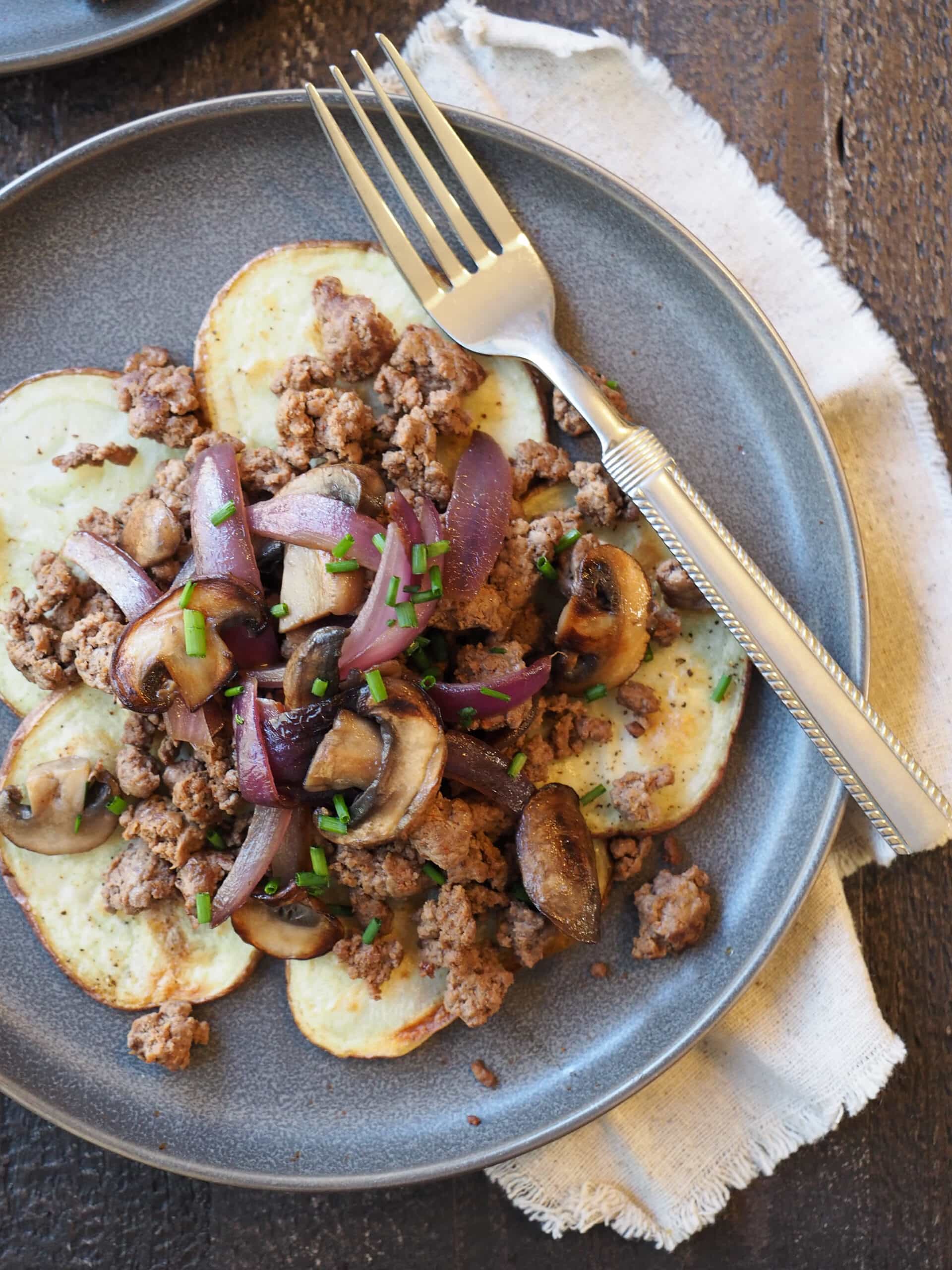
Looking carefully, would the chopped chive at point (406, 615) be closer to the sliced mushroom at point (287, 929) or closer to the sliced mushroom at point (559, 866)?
the sliced mushroom at point (559, 866)

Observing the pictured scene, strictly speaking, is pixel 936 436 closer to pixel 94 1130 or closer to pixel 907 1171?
pixel 907 1171

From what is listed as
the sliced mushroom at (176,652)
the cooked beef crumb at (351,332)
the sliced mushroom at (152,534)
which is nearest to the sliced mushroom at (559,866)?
the sliced mushroom at (176,652)

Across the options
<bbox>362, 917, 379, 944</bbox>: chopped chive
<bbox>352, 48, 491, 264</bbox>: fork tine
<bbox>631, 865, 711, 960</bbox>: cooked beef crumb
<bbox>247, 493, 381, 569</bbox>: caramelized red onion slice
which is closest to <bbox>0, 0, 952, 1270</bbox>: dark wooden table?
<bbox>352, 48, 491, 264</bbox>: fork tine

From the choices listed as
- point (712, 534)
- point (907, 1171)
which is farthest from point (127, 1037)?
point (907, 1171)

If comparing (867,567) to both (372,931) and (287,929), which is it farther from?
(287,929)

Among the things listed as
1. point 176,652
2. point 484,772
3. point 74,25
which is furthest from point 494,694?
point 74,25

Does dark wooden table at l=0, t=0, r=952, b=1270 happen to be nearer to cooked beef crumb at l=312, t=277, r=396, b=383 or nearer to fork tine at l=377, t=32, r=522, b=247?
fork tine at l=377, t=32, r=522, b=247
